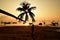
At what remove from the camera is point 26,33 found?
3797 mm

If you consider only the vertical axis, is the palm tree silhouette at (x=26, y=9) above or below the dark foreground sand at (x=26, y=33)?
above

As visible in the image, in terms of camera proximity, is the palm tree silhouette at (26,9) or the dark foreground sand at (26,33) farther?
the palm tree silhouette at (26,9)

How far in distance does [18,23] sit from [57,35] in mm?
1781

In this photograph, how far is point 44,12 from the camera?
4.99 metres

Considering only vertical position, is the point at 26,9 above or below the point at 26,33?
above

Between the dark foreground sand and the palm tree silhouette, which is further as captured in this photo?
the palm tree silhouette

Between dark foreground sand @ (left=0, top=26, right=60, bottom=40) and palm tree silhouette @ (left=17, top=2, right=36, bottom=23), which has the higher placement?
palm tree silhouette @ (left=17, top=2, right=36, bottom=23)

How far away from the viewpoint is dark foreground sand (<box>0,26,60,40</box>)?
363 centimetres

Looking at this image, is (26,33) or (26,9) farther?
(26,9)

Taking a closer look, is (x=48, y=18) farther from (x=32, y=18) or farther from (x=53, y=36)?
(x=53, y=36)

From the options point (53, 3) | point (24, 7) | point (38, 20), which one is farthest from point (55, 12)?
point (24, 7)

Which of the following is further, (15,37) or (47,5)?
(47,5)

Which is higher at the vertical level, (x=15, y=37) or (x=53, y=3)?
(x=53, y=3)

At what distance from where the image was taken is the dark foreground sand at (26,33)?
3.63 m
